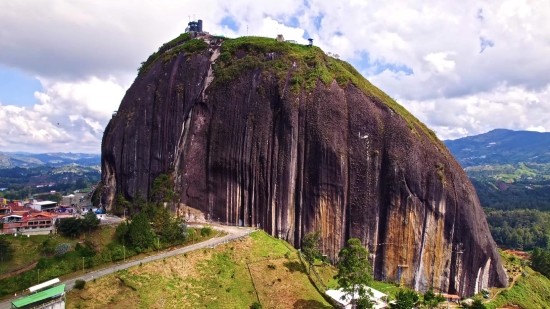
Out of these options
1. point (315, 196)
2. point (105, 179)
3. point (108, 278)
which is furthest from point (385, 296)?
point (105, 179)

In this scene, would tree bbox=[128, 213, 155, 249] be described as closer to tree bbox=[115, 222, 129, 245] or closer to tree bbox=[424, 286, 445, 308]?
tree bbox=[115, 222, 129, 245]

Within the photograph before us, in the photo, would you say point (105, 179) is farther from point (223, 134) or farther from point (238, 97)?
point (238, 97)

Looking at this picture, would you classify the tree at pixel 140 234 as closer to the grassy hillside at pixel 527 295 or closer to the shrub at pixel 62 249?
the shrub at pixel 62 249

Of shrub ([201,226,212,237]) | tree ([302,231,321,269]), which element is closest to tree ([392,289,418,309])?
tree ([302,231,321,269])

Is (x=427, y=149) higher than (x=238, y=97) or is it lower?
lower

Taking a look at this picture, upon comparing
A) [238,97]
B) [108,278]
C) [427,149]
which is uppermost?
[238,97]

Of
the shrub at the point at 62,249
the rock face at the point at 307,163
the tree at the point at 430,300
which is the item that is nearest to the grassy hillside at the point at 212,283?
the shrub at the point at 62,249
